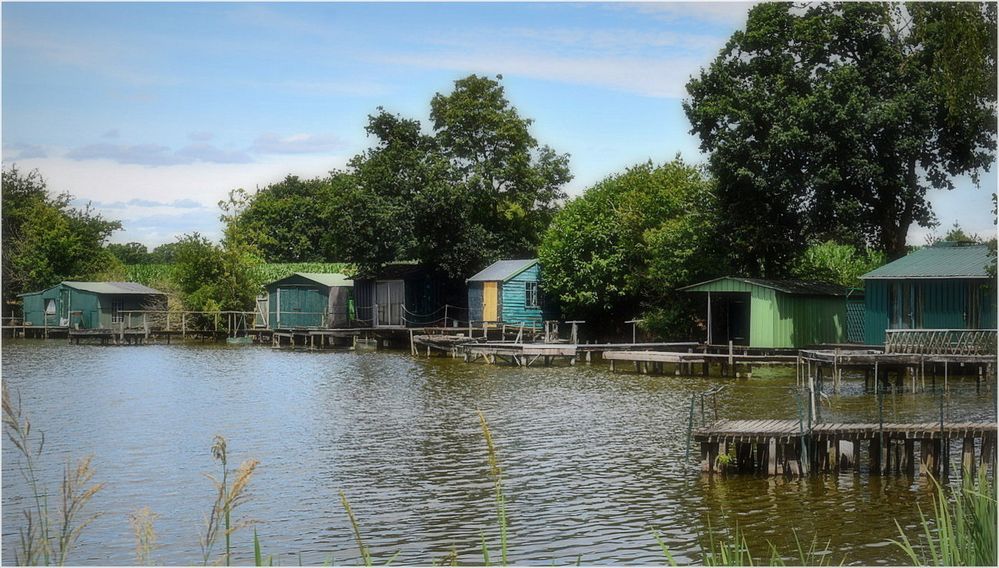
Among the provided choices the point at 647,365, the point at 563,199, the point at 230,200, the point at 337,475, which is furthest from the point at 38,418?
the point at 230,200

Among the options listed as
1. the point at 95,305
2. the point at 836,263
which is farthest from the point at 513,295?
the point at 95,305

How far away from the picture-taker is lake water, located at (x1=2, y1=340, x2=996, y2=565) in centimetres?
1420

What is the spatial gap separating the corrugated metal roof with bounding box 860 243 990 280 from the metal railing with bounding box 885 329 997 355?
1796 mm

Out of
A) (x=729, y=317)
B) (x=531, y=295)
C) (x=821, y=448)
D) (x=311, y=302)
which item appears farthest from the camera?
(x=311, y=302)

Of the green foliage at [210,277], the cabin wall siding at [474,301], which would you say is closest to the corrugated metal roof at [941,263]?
the cabin wall siding at [474,301]

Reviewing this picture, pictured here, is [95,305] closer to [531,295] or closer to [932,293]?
[531,295]

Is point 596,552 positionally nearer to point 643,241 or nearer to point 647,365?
point 647,365

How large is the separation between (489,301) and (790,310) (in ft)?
60.3

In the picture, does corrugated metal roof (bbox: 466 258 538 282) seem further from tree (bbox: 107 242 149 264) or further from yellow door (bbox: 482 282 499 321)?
tree (bbox: 107 242 149 264)

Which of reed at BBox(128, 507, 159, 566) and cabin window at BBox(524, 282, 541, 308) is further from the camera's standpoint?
cabin window at BBox(524, 282, 541, 308)

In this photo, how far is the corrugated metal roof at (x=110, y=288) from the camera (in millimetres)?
68125

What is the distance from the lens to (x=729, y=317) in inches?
→ 1769

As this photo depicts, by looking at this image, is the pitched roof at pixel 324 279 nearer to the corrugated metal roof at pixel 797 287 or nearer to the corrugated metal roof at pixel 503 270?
the corrugated metal roof at pixel 503 270

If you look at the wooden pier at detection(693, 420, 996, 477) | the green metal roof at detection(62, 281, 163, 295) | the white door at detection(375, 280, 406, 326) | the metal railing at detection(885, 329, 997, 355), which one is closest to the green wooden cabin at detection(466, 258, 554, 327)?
the white door at detection(375, 280, 406, 326)
